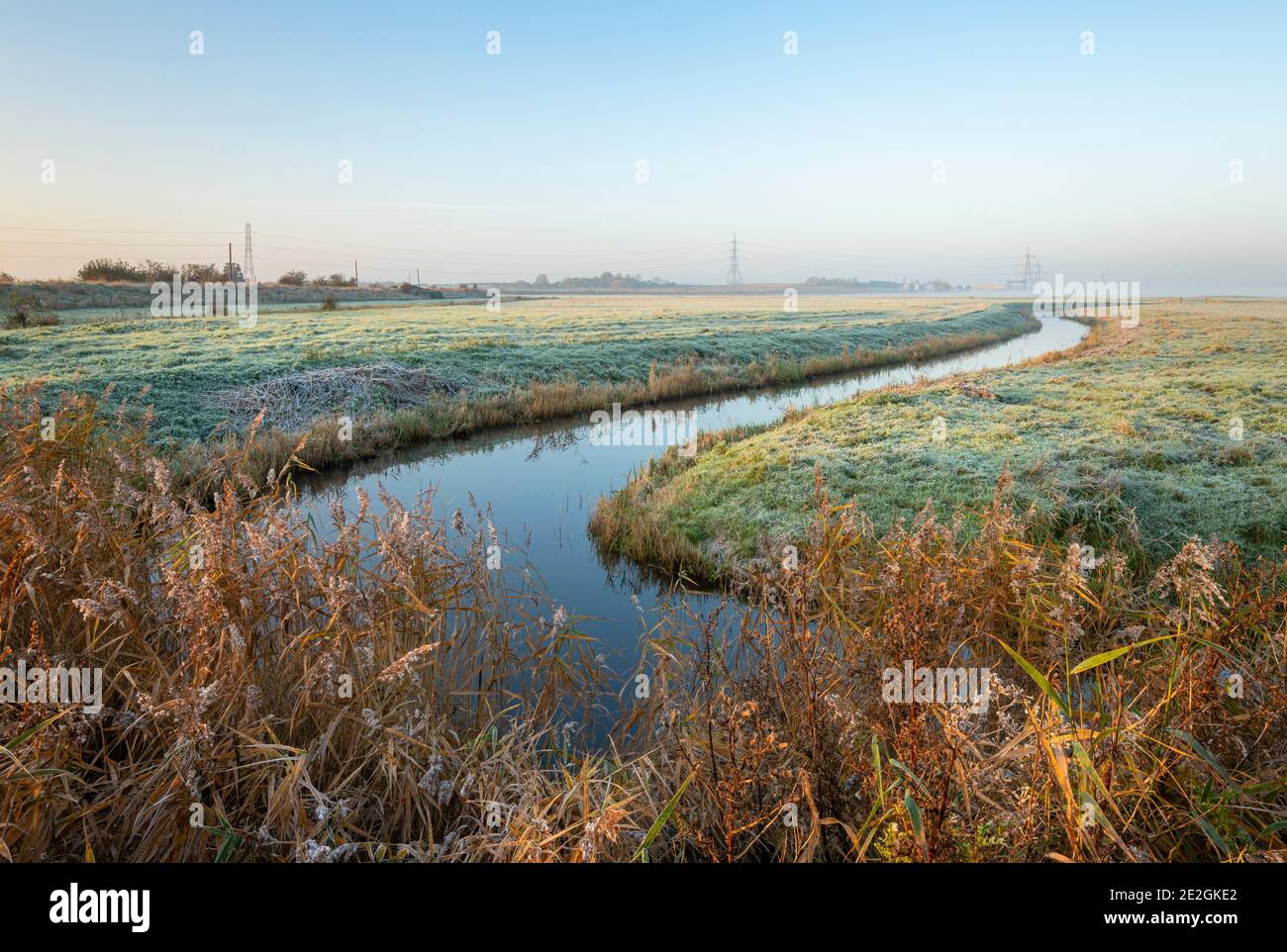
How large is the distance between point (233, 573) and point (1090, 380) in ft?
69.8

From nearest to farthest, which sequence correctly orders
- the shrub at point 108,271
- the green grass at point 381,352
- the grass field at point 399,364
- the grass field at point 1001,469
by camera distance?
the grass field at point 1001,469 < the grass field at point 399,364 < the green grass at point 381,352 < the shrub at point 108,271

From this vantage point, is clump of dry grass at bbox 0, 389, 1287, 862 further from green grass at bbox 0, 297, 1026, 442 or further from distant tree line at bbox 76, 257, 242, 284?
distant tree line at bbox 76, 257, 242, 284

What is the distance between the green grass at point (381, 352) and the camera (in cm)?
1723

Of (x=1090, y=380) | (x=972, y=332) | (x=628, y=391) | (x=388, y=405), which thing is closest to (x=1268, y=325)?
(x=972, y=332)

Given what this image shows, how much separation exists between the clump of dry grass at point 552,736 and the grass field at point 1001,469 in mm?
1964

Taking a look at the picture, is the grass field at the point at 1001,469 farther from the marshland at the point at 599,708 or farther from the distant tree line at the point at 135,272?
the distant tree line at the point at 135,272

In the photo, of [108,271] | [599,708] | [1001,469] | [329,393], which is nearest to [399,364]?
[329,393]

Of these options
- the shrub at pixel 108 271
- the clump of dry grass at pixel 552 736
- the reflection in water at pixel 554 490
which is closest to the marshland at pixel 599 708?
the clump of dry grass at pixel 552 736

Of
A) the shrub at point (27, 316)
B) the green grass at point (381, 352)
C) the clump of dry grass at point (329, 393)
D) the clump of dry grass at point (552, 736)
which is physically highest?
the shrub at point (27, 316)

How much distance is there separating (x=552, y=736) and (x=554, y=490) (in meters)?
8.55

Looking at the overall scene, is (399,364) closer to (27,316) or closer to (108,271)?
(27,316)

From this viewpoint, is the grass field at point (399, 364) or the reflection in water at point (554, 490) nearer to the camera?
the reflection in water at point (554, 490)

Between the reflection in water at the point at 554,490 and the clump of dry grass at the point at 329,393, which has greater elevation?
the clump of dry grass at the point at 329,393

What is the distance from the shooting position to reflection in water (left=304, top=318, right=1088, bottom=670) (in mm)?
7965
